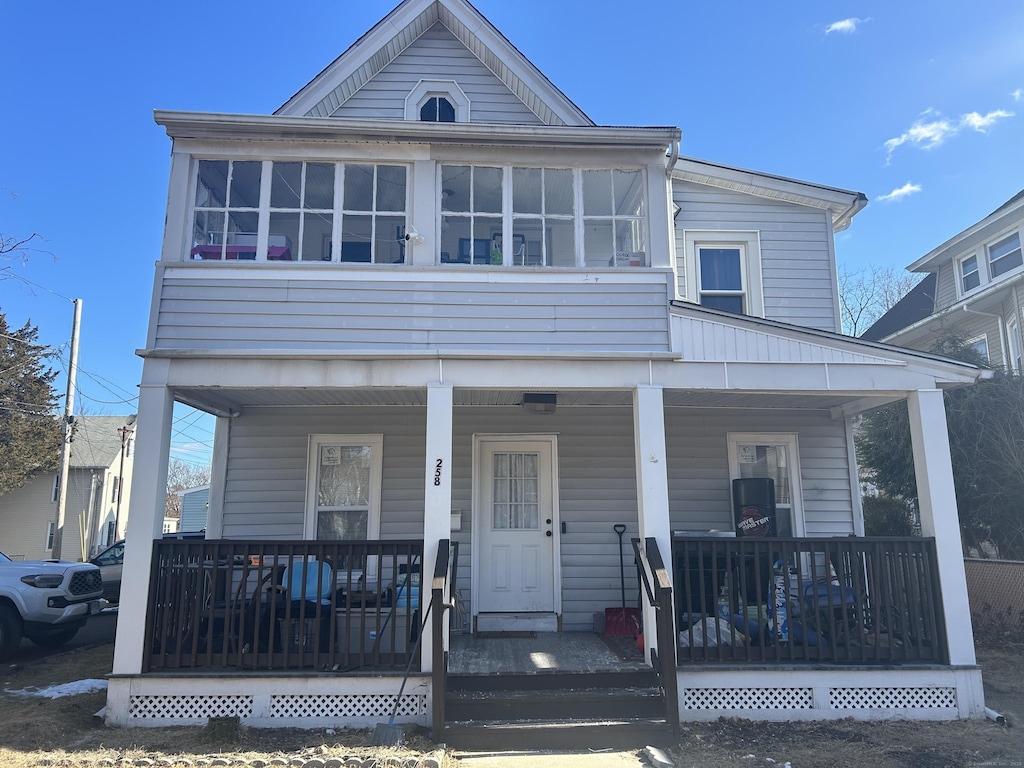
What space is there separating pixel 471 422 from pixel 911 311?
43.1 ft

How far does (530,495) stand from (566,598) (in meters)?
1.25

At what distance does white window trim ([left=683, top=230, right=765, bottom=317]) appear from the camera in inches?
339

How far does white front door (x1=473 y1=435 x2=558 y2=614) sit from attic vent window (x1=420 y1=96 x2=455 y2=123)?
4085 mm

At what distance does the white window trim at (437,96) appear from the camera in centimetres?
822

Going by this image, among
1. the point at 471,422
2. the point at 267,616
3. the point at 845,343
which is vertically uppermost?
the point at 845,343

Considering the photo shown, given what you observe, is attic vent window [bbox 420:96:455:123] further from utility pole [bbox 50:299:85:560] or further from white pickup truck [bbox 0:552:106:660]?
utility pole [bbox 50:299:85:560]

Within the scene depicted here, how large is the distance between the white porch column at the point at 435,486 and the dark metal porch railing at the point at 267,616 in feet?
0.44

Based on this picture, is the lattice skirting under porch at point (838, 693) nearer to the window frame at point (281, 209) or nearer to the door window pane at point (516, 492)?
the door window pane at point (516, 492)

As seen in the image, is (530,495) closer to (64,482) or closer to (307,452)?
(307,452)

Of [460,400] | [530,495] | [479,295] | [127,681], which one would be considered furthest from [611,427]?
[127,681]

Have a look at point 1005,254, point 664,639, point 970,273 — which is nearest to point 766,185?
point 664,639

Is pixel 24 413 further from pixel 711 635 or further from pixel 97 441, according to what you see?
pixel 711 635

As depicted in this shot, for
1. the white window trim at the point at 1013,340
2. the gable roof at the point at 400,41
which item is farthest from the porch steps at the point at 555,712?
the white window trim at the point at 1013,340

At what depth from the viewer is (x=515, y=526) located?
25.7 feet
